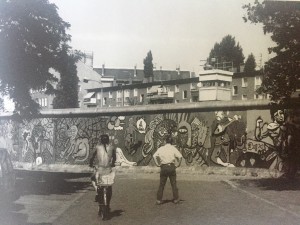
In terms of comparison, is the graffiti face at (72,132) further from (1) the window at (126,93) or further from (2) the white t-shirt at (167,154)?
(2) the white t-shirt at (167,154)

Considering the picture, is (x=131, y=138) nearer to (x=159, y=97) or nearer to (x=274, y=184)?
(x=274, y=184)

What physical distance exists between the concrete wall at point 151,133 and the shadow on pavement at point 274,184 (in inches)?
37.3

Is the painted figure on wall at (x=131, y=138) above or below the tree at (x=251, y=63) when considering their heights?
below

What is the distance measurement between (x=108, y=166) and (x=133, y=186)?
10.4 ft

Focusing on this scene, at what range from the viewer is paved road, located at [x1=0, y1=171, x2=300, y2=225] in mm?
6641

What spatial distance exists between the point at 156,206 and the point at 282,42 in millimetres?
3616

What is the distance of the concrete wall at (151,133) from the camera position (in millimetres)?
12742

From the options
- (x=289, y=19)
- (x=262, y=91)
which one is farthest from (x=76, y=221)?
(x=289, y=19)

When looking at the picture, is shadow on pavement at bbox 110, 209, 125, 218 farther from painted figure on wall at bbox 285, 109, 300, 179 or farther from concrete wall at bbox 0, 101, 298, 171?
concrete wall at bbox 0, 101, 298, 171

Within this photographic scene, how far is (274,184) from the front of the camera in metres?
10.7

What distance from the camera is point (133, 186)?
32.1 feet

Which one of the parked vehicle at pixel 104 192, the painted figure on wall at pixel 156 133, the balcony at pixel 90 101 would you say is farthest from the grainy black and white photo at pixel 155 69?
the balcony at pixel 90 101

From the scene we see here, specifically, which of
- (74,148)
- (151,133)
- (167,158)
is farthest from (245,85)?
(74,148)

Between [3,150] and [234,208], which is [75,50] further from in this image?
[234,208]
